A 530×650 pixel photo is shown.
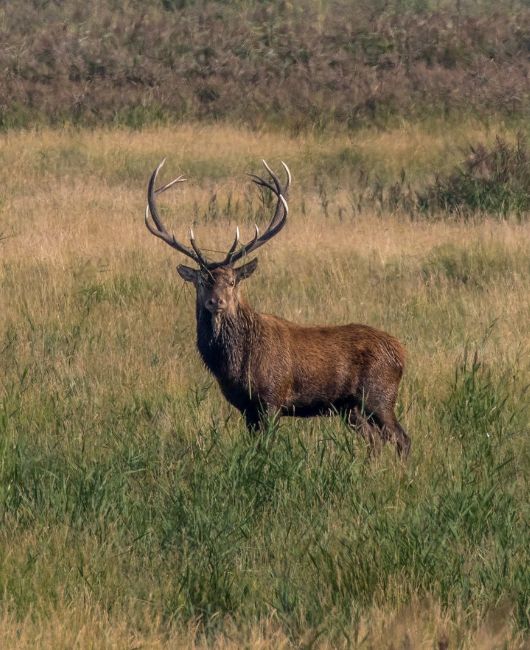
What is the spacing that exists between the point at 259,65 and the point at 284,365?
1838 cm

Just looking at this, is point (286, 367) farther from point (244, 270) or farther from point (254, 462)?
point (254, 462)

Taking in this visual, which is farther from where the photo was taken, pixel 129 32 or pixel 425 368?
pixel 129 32

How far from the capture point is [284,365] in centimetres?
665

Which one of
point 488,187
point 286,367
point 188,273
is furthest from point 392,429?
point 488,187

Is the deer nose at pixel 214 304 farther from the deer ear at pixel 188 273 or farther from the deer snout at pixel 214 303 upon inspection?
the deer ear at pixel 188 273

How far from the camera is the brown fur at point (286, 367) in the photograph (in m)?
6.62

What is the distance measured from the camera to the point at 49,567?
4.67m

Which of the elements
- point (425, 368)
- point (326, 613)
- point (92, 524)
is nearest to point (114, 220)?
point (425, 368)

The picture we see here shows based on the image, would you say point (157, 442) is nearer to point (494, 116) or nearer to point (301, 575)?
point (301, 575)

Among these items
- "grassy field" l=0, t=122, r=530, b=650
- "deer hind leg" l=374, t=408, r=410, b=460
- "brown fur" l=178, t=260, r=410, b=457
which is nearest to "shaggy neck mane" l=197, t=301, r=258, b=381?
"brown fur" l=178, t=260, r=410, b=457

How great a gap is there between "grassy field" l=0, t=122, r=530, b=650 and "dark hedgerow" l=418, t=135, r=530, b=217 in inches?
36.9

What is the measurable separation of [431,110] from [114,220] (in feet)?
29.7

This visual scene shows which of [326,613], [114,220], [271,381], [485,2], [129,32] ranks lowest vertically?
[326,613]

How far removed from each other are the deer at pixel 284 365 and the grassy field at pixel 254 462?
0.21 meters
